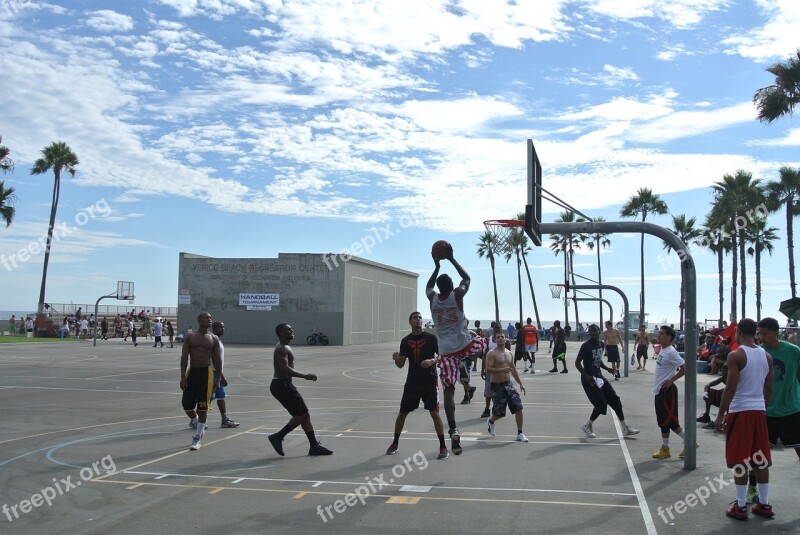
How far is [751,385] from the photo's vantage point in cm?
674

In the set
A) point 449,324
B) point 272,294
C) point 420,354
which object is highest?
point 272,294

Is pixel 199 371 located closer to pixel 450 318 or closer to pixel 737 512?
pixel 450 318

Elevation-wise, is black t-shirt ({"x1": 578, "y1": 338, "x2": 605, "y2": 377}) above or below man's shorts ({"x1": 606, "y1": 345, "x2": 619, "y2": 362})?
above

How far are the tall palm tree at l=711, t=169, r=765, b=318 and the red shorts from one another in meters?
33.9

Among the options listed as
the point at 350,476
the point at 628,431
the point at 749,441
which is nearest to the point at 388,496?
the point at 350,476

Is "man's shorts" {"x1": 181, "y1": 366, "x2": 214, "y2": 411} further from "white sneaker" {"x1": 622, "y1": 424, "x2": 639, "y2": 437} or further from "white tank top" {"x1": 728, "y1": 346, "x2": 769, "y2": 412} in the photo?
"white tank top" {"x1": 728, "y1": 346, "x2": 769, "y2": 412}

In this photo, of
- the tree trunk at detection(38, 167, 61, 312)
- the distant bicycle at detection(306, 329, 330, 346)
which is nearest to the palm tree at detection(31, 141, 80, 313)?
the tree trunk at detection(38, 167, 61, 312)

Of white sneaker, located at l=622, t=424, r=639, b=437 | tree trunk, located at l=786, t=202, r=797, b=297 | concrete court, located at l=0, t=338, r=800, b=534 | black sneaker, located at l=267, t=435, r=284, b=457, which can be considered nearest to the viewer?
concrete court, located at l=0, t=338, r=800, b=534

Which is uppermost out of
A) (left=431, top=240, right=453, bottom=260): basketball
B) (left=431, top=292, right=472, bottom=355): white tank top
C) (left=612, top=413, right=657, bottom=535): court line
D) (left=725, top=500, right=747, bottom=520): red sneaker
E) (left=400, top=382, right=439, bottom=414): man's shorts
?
(left=431, top=240, right=453, bottom=260): basketball

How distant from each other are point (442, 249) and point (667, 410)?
152 inches

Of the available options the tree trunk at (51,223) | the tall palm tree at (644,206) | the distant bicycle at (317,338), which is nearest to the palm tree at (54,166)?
the tree trunk at (51,223)

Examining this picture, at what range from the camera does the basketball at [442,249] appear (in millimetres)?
8648

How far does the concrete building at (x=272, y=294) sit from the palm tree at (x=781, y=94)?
30752 millimetres

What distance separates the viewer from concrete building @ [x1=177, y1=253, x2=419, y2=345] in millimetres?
50281
